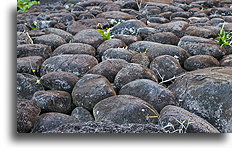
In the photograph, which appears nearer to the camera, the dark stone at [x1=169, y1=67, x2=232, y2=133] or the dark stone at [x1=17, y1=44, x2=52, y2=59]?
the dark stone at [x1=169, y1=67, x2=232, y2=133]

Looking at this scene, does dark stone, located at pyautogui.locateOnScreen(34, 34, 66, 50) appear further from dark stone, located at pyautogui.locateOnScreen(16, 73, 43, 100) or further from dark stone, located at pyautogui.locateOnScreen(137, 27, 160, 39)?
dark stone, located at pyautogui.locateOnScreen(137, 27, 160, 39)

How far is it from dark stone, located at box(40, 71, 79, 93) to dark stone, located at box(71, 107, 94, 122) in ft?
0.44

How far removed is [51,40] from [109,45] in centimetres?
37

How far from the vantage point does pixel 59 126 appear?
46.0 inches

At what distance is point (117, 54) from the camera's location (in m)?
1.66

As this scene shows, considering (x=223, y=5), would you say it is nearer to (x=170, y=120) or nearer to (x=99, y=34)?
(x=99, y=34)

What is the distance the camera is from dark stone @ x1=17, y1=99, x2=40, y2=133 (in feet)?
3.89

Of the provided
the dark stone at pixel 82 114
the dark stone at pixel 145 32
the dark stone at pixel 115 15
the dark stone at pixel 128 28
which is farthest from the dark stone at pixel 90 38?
the dark stone at pixel 82 114

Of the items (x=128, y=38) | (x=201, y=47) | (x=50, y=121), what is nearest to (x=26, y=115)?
(x=50, y=121)

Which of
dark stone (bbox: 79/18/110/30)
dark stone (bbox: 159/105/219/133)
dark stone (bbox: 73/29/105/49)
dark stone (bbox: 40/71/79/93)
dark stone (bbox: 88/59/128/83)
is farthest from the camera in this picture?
dark stone (bbox: 79/18/110/30)

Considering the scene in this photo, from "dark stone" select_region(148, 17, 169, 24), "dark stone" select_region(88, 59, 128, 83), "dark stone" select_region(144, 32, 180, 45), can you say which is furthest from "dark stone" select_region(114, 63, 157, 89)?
"dark stone" select_region(148, 17, 169, 24)

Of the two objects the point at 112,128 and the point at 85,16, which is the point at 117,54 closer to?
the point at 112,128

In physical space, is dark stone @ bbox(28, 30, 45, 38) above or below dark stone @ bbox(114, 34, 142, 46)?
above

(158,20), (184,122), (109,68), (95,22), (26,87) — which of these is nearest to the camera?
(184,122)
